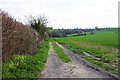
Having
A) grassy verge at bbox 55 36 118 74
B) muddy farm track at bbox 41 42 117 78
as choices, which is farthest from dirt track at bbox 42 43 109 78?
grassy verge at bbox 55 36 118 74

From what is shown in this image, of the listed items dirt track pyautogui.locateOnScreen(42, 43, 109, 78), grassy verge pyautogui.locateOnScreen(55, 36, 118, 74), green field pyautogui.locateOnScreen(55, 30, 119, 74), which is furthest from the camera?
green field pyautogui.locateOnScreen(55, 30, 119, 74)

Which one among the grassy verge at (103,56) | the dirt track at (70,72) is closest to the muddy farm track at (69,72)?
the dirt track at (70,72)

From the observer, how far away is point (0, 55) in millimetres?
11133

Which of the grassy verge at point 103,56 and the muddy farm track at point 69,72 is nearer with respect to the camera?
the muddy farm track at point 69,72

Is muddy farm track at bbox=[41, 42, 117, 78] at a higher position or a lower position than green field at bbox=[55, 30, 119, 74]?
higher

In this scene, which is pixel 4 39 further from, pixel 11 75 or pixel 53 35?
pixel 53 35

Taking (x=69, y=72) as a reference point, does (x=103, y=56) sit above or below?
below

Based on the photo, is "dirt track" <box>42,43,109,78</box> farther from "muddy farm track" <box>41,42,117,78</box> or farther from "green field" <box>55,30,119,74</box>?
"green field" <box>55,30,119,74</box>

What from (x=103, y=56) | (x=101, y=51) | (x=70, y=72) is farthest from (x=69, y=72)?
(x=101, y=51)

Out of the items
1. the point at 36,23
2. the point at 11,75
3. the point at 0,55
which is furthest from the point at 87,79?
the point at 36,23

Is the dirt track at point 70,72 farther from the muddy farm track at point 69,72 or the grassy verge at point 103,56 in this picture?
the grassy verge at point 103,56

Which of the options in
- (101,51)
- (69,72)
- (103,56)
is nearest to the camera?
(69,72)

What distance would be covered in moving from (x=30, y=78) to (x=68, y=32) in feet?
548

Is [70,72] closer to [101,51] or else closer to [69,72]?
[69,72]
